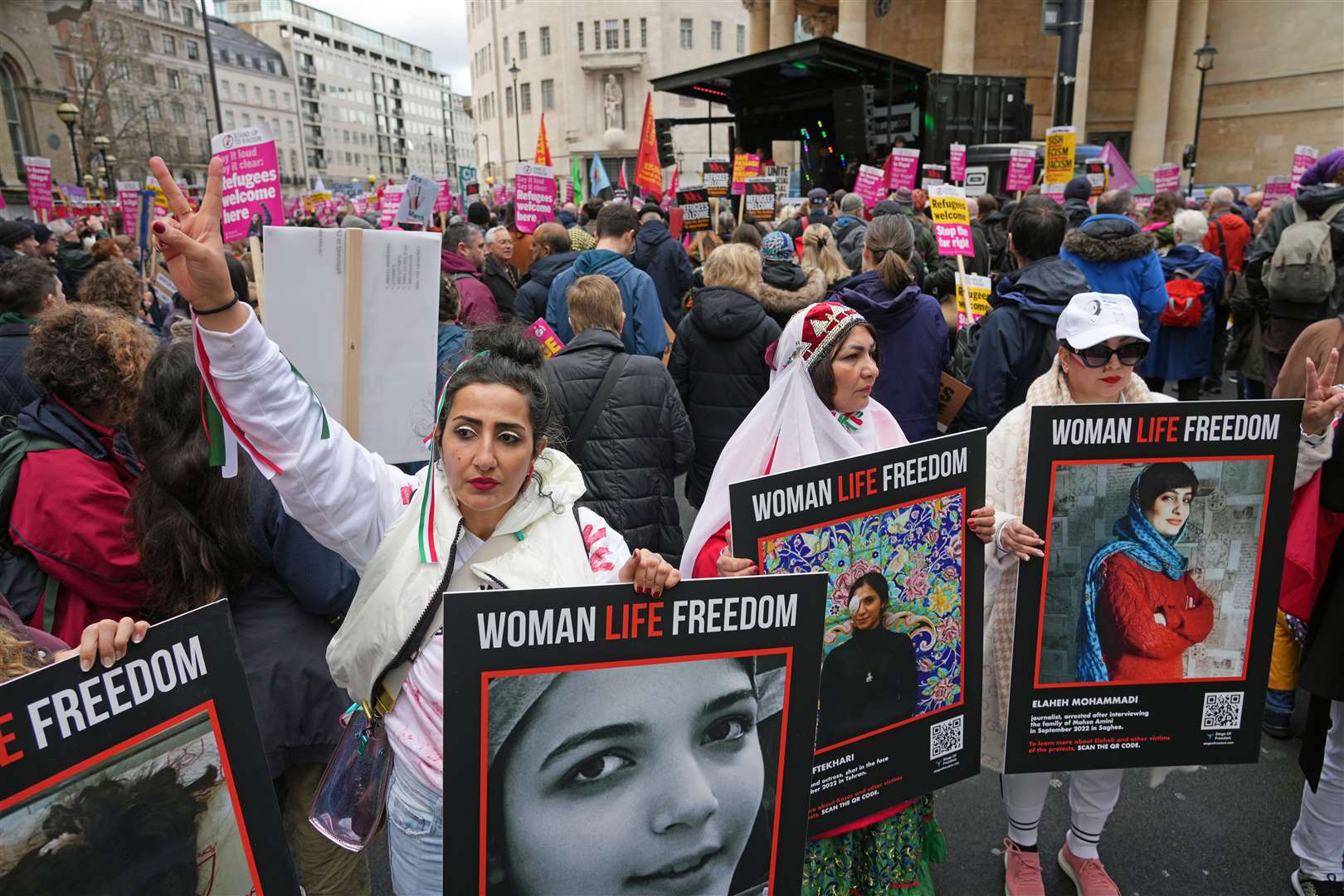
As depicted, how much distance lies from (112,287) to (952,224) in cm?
534

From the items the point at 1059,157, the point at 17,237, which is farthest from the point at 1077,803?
the point at 17,237

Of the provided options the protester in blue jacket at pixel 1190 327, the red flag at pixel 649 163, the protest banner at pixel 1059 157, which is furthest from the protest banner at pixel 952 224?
the red flag at pixel 649 163

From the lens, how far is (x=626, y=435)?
12.9ft

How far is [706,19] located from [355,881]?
2642 inches

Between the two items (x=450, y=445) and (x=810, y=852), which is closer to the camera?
(x=450, y=445)

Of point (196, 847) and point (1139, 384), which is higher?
point (1139, 384)

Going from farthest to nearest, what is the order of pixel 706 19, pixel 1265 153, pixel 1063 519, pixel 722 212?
pixel 706 19
pixel 1265 153
pixel 722 212
pixel 1063 519

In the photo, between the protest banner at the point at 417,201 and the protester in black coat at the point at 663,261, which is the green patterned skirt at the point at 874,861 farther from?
the protest banner at the point at 417,201

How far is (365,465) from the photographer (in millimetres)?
1999

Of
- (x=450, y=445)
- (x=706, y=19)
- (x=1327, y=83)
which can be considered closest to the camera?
(x=450, y=445)

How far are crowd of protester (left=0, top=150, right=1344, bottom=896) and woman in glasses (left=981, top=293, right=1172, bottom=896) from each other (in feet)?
0.03

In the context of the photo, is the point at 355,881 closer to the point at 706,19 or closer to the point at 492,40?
the point at 706,19

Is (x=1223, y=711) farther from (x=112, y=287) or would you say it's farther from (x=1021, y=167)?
(x=1021, y=167)

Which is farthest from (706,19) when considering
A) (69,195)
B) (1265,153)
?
(69,195)
